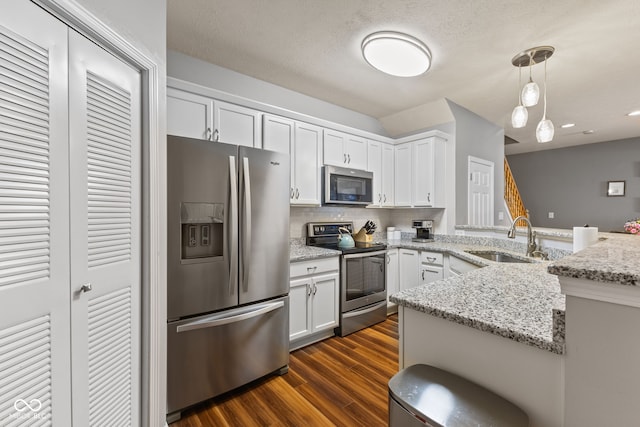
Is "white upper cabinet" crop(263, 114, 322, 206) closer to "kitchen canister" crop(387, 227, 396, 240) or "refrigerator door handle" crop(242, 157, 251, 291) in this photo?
"refrigerator door handle" crop(242, 157, 251, 291)

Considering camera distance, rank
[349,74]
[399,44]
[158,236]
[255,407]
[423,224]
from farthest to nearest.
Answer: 1. [423,224]
2. [349,74]
3. [399,44]
4. [255,407]
5. [158,236]

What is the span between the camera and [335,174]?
9.99 ft

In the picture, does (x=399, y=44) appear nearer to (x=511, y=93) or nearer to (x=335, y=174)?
(x=335, y=174)

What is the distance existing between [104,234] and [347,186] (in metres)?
2.39

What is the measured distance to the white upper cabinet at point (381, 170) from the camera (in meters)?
3.54

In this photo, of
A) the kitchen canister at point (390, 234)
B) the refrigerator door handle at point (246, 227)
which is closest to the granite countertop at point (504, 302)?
the refrigerator door handle at point (246, 227)

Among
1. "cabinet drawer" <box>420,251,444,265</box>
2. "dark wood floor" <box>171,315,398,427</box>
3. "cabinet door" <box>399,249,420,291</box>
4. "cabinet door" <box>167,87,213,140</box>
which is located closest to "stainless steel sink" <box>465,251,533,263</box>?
"cabinet drawer" <box>420,251,444,265</box>

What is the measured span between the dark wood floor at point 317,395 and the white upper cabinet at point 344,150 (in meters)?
1.96

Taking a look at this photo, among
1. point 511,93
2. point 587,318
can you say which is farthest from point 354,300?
point 511,93

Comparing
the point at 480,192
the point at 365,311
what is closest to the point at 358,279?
the point at 365,311

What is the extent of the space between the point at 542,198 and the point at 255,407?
23.8ft

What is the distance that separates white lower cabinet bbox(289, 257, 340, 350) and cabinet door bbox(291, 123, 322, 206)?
2.30ft

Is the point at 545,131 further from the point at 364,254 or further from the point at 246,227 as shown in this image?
the point at 246,227

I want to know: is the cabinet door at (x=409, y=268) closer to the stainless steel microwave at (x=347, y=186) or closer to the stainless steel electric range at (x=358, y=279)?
the stainless steel electric range at (x=358, y=279)
